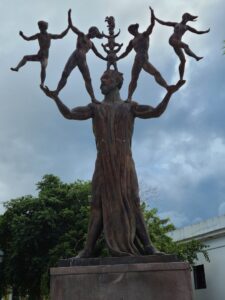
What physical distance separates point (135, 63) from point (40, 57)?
1.55 metres

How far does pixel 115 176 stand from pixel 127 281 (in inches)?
60.5

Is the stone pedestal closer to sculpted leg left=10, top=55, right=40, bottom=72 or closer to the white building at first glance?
sculpted leg left=10, top=55, right=40, bottom=72

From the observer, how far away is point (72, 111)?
6.77m

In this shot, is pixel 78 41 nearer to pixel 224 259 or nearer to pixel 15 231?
pixel 15 231

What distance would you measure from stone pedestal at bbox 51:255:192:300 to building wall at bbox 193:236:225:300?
2031 cm

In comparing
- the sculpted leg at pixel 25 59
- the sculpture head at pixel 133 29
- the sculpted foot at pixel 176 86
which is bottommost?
the sculpted foot at pixel 176 86

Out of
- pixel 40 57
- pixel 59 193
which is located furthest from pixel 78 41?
pixel 59 193

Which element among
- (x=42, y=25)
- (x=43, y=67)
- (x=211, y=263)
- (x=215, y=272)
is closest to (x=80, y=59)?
(x=43, y=67)

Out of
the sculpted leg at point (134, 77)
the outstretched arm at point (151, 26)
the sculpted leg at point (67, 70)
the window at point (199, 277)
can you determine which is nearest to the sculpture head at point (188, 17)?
the outstretched arm at point (151, 26)

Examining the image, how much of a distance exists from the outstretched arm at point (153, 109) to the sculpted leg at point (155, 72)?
286 millimetres

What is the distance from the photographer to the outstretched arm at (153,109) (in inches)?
264

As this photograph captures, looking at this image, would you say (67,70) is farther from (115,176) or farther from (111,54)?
(115,176)

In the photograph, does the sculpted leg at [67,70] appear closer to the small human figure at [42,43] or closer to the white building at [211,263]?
the small human figure at [42,43]

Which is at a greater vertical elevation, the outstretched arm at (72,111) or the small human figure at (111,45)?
the small human figure at (111,45)
